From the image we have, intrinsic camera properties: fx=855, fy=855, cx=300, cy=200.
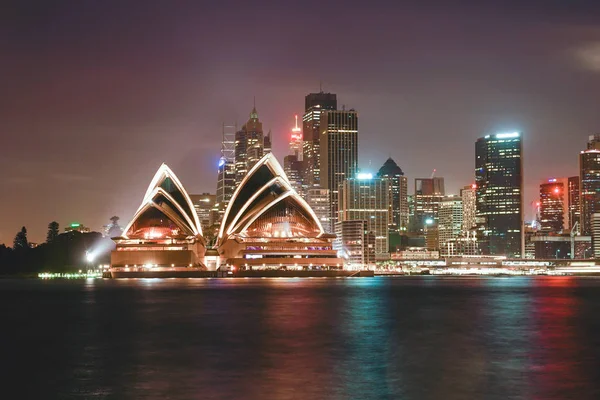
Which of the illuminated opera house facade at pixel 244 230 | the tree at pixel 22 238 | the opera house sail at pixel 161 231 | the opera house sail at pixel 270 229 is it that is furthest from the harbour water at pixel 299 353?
the tree at pixel 22 238

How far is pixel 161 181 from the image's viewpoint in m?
147

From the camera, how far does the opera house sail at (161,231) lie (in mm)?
147375

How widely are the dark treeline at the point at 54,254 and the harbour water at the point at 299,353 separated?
4206 inches

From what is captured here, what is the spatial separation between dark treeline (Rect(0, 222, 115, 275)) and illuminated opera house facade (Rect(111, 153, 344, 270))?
25.2 m

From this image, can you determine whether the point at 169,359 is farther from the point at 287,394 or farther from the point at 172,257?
the point at 172,257

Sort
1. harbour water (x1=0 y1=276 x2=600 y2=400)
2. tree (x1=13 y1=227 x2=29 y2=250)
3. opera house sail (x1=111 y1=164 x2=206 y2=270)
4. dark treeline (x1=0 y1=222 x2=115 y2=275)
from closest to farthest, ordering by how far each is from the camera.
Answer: harbour water (x1=0 y1=276 x2=600 y2=400), opera house sail (x1=111 y1=164 x2=206 y2=270), dark treeline (x1=0 y1=222 x2=115 y2=275), tree (x1=13 y1=227 x2=29 y2=250)

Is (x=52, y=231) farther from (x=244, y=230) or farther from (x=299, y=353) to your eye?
(x=299, y=353)

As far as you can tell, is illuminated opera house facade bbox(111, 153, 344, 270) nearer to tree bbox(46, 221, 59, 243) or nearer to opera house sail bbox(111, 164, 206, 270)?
opera house sail bbox(111, 164, 206, 270)

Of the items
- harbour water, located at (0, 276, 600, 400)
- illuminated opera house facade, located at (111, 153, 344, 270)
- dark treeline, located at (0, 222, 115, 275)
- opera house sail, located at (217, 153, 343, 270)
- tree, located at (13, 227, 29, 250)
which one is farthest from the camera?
tree, located at (13, 227, 29, 250)

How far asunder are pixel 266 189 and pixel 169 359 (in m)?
112

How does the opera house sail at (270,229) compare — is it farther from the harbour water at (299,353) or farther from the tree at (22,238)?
Result: the harbour water at (299,353)

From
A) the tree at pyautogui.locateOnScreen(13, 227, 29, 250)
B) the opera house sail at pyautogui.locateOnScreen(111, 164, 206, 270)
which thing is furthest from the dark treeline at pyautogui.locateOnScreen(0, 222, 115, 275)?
the opera house sail at pyautogui.locateOnScreen(111, 164, 206, 270)

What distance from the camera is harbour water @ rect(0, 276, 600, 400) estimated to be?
2703 centimetres

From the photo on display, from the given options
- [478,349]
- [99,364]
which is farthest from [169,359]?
[478,349]
